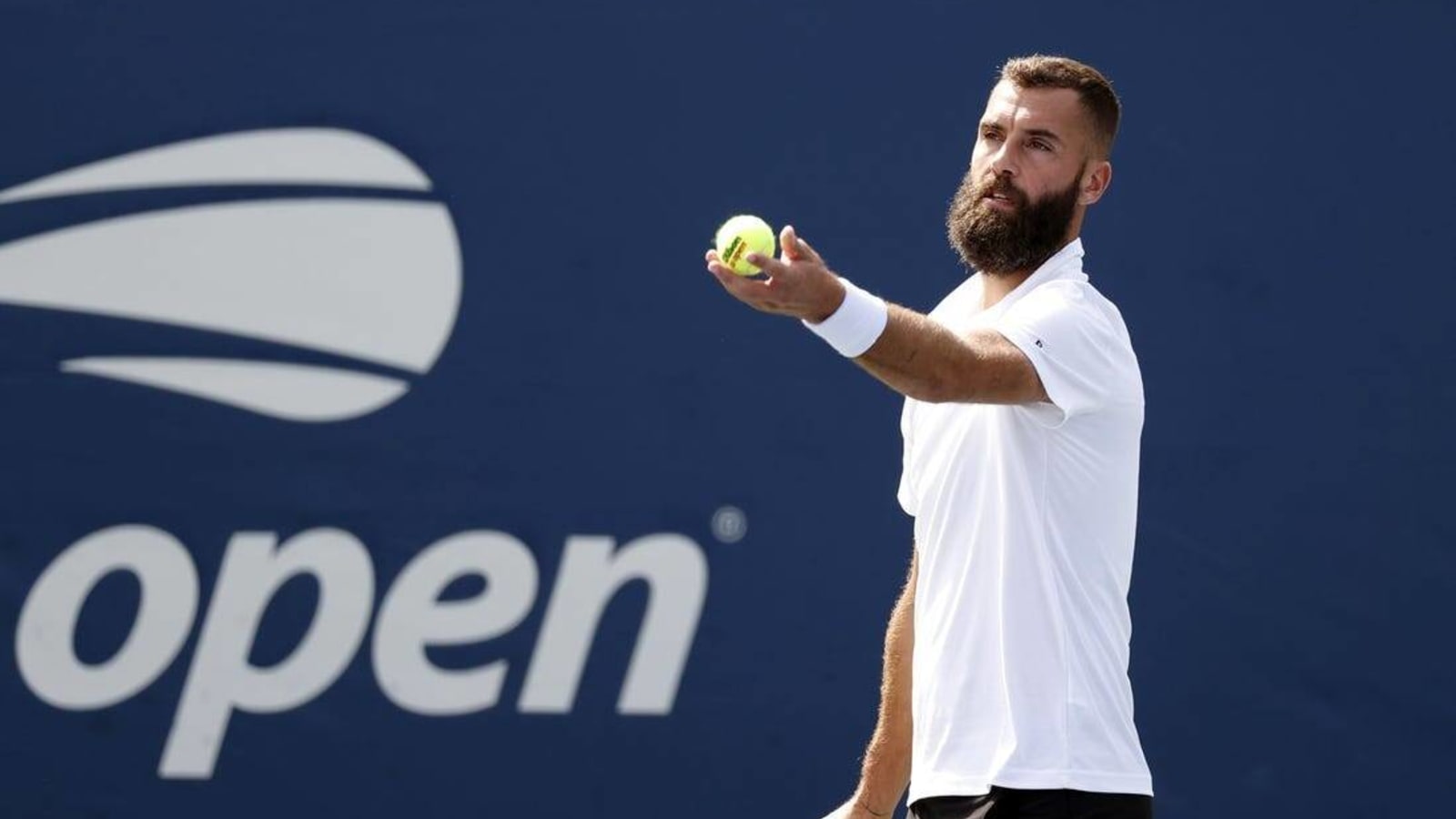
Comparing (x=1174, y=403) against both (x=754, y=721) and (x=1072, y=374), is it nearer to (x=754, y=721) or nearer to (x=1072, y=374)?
(x=754, y=721)

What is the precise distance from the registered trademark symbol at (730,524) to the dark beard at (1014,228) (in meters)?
1.70

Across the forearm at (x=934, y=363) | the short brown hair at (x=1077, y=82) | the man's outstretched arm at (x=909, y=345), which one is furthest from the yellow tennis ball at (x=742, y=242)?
the short brown hair at (x=1077, y=82)

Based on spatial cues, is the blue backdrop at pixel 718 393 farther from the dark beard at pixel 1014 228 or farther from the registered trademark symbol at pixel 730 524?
the dark beard at pixel 1014 228

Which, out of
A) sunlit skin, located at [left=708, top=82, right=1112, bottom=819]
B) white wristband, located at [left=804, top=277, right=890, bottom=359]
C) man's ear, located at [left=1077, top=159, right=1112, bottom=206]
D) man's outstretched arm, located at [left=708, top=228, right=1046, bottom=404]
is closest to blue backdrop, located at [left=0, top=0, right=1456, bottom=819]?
sunlit skin, located at [left=708, top=82, right=1112, bottom=819]

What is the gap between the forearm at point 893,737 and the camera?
10.2 ft

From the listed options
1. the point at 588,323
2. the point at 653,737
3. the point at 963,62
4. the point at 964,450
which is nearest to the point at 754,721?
the point at 653,737

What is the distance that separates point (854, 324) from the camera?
97.2 inches

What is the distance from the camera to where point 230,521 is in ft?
14.7

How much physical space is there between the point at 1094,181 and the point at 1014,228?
17 centimetres

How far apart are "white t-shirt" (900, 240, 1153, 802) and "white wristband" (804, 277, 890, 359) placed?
283 mm

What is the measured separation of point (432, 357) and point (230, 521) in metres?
0.53

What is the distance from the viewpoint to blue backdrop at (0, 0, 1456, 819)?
14.7 ft

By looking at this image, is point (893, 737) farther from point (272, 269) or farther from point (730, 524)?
point (272, 269)

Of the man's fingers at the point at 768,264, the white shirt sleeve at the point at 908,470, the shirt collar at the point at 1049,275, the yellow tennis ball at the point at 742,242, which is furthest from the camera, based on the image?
the white shirt sleeve at the point at 908,470
